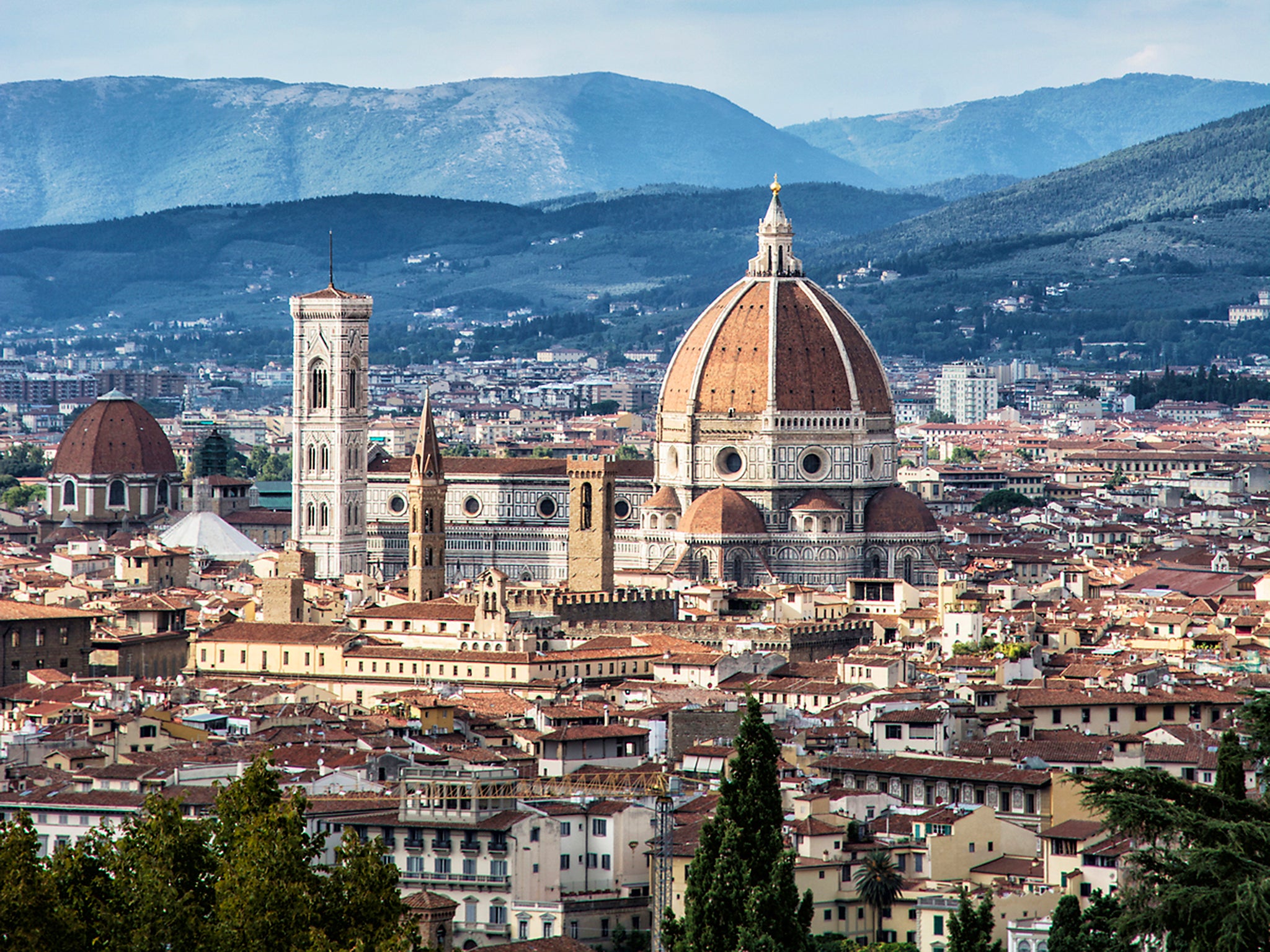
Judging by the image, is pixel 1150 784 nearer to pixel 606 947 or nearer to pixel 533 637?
pixel 606 947

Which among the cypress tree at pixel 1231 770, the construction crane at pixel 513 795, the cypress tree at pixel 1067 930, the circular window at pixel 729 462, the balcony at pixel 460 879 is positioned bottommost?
the balcony at pixel 460 879

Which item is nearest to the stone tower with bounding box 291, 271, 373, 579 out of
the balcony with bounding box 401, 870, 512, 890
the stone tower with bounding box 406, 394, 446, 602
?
the stone tower with bounding box 406, 394, 446, 602

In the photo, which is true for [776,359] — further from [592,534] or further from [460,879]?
[460,879]

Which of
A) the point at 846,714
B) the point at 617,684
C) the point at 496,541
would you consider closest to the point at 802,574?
the point at 496,541

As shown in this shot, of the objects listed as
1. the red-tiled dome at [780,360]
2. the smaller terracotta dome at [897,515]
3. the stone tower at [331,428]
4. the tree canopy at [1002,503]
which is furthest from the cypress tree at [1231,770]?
the tree canopy at [1002,503]

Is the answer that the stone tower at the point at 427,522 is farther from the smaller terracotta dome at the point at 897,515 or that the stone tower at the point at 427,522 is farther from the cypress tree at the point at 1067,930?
the cypress tree at the point at 1067,930

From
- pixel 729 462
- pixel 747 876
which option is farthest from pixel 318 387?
pixel 747 876

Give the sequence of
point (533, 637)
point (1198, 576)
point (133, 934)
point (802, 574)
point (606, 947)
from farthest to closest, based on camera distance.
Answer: point (802, 574) → point (1198, 576) → point (533, 637) → point (606, 947) → point (133, 934)
